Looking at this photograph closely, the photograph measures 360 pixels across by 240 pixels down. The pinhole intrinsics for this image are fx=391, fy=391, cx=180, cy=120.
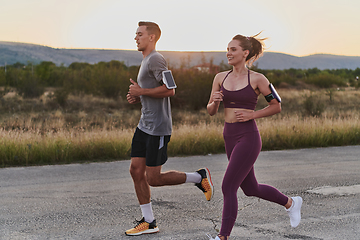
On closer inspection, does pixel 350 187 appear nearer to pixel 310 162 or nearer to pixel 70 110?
pixel 310 162

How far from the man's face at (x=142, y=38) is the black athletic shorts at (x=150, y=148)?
0.90 m

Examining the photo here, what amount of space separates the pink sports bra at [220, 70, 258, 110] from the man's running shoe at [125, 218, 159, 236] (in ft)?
5.11

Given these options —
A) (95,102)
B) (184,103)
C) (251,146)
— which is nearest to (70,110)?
(95,102)

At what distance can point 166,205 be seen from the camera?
532 centimetres

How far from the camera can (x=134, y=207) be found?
17.1 feet

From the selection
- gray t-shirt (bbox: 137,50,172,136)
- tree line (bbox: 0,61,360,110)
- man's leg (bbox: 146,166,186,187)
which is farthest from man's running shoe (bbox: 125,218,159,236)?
tree line (bbox: 0,61,360,110)

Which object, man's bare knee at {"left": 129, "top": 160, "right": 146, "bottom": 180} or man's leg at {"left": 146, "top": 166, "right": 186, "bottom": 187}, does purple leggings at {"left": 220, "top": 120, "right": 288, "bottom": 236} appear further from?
man's bare knee at {"left": 129, "top": 160, "right": 146, "bottom": 180}

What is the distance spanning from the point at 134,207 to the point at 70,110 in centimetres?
1932

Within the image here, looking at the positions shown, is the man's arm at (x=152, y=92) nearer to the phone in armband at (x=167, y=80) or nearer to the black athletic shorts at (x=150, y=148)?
the phone in armband at (x=167, y=80)

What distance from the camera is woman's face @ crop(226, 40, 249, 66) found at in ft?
12.4

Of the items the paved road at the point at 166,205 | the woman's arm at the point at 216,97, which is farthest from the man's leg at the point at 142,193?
the woman's arm at the point at 216,97

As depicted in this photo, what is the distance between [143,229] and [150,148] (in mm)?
874

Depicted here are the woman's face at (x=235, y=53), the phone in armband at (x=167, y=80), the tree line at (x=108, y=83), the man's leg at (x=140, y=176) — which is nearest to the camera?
the woman's face at (x=235, y=53)

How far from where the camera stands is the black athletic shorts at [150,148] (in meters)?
4.11
